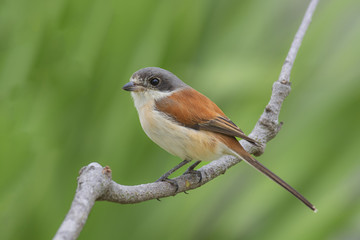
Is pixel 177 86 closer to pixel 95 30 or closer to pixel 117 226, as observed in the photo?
pixel 95 30

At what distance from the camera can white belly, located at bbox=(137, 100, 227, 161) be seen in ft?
6.53

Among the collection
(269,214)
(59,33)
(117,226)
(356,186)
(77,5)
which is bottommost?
(117,226)

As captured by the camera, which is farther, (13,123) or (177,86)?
(177,86)

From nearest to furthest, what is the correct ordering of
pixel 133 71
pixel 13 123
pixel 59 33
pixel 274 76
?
pixel 13 123
pixel 59 33
pixel 133 71
pixel 274 76

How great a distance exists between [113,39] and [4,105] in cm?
61

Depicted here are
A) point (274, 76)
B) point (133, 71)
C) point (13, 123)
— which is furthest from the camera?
point (274, 76)

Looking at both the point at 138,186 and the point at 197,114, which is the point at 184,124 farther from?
the point at 138,186

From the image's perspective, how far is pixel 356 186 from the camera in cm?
229

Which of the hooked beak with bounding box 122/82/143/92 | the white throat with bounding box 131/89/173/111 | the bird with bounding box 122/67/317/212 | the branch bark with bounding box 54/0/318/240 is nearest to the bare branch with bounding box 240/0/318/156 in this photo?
the branch bark with bounding box 54/0/318/240

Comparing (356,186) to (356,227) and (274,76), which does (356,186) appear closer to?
(356,227)

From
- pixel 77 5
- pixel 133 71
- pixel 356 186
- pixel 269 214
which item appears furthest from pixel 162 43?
pixel 356 186

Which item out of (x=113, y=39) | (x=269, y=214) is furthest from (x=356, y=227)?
(x=113, y=39)

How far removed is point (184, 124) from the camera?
6.73 feet

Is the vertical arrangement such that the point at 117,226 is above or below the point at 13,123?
below
